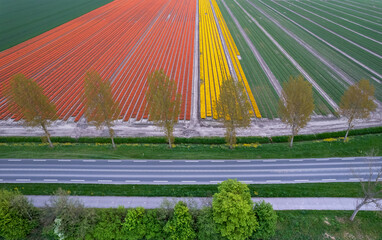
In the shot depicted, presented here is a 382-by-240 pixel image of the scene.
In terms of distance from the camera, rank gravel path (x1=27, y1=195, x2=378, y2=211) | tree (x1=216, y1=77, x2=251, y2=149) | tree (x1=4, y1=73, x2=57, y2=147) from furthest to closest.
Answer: tree (x1=4, y1=73, x2=57, y2=147) < tree (x1=216, y1=77, x2=251, y2=149) < gravel path (x1=27, y1=195, x2=378, y2=211)

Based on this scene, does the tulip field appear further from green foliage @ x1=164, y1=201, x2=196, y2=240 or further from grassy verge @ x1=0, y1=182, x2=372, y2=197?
green foliage @ x1=164, y1=201, x2=196, y2=240

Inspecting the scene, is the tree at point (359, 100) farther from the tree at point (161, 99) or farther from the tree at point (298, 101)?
the tree at point (161, 99)

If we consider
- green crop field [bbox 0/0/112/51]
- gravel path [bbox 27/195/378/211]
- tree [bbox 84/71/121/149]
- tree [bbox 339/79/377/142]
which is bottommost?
gravel path [bbox 27/195/378/211]

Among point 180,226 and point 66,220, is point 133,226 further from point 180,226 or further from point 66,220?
point 66,220

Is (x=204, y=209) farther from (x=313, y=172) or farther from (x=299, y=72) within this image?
(x=299, y=72)

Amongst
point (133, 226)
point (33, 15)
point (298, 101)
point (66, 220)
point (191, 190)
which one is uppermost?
point (33, 15)

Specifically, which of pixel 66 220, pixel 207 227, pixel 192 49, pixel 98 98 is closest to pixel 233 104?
pixel 207 227

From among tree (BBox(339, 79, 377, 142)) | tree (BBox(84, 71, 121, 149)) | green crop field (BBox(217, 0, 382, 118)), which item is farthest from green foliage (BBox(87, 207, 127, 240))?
tree (BBox(339, 79, 377, 142))
